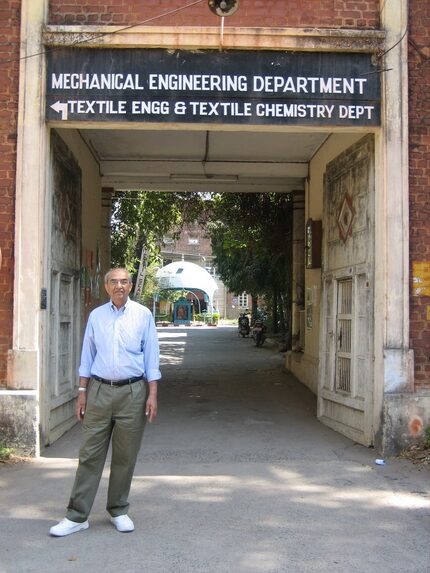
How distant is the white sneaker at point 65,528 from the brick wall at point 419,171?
382 cm

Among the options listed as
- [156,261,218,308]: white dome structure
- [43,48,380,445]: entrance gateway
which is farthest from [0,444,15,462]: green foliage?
[156,261,218,308]: white dome structure

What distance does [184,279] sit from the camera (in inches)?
1848

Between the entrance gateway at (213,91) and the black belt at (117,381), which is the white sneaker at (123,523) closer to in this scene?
the black belt at (117,381)

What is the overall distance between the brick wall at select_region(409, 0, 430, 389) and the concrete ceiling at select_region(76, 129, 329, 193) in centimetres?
230

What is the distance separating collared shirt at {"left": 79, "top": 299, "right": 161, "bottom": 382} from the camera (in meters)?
4.41

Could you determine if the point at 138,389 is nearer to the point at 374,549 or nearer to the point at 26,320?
the point at 374,549

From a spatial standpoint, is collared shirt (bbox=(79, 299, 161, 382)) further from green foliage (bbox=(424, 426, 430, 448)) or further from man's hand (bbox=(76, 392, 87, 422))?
green foliage (bbox=(424, 426, 430, 448))

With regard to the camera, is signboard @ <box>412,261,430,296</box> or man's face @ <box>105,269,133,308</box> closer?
man's face @ <box>105,269,133,308</box>

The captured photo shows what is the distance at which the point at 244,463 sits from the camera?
6.31 meters

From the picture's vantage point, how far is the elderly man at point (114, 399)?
434 cm

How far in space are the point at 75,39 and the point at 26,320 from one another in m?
3.02

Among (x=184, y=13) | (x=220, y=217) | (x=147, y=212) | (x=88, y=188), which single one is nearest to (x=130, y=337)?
(x=184, y=13)

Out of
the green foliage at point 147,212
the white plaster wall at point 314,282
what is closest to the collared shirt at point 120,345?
the white plaster wall at point 314,282

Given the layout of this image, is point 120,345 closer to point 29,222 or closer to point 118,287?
point 118,287
